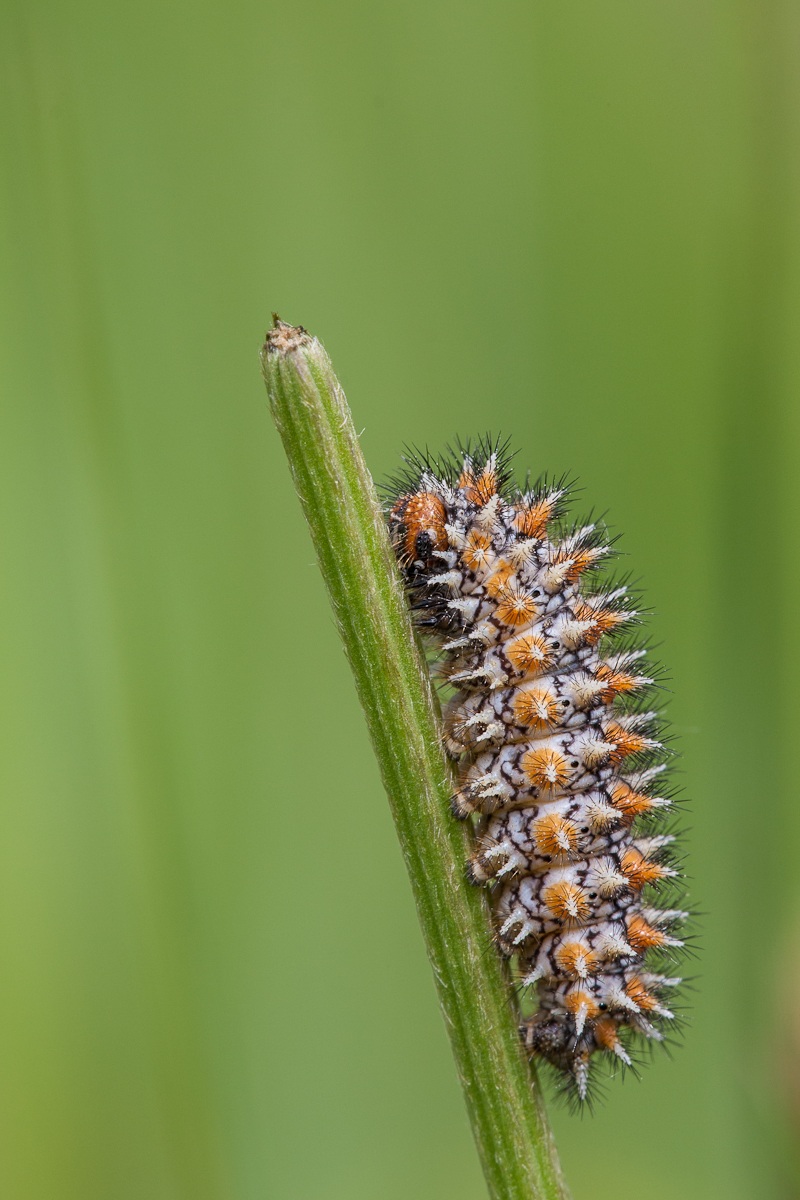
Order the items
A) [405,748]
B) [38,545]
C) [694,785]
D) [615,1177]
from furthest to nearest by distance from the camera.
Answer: [694,785], [615,1177], [38,545], [405,748]

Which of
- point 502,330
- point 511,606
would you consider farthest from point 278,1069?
point 502,330

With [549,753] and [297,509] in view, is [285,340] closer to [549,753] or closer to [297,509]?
[549,753]

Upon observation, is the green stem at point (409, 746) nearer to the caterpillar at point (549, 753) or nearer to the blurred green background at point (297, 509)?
the caterpillar at point (549, 753)

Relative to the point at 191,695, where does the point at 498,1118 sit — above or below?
below

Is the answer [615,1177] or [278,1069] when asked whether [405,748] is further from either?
[615,1177]

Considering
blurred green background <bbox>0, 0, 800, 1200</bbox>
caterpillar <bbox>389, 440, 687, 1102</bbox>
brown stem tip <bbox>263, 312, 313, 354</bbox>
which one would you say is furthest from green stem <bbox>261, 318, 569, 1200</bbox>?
blurred green background <bbox>0, 0, 800, 1200</bbox>

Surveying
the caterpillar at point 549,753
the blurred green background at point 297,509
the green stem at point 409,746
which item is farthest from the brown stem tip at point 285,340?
the blurred green background at point 297,509

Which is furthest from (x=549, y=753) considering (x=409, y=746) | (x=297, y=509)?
(x=297, y=509)
